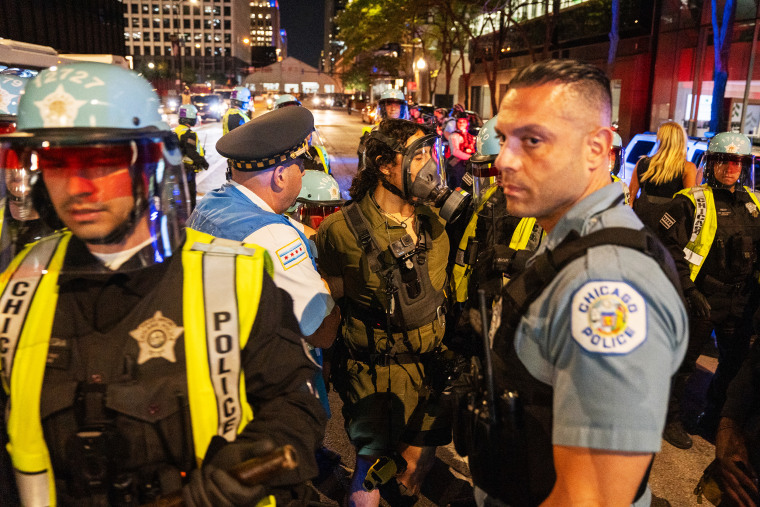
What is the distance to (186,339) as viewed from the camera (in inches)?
60.9

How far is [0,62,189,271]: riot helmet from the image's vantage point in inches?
59.7

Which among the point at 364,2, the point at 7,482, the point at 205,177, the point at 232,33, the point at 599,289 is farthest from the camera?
the point at 232,33

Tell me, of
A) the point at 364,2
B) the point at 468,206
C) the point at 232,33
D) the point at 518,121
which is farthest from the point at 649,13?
the point at 232,33

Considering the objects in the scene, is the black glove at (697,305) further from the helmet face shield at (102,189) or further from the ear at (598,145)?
the helmet face shield at (102,189)

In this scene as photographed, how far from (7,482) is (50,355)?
488mm

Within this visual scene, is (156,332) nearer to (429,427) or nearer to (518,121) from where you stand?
(518,121)

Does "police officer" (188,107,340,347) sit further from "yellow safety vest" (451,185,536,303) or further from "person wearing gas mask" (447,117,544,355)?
"yellow safety vest" (451,185,536,303)

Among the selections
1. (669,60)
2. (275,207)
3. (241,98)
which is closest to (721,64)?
(669,60)

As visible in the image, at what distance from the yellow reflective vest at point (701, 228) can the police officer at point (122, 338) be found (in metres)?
3.76

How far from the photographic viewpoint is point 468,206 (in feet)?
12.7

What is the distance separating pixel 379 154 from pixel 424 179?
309 millimetres

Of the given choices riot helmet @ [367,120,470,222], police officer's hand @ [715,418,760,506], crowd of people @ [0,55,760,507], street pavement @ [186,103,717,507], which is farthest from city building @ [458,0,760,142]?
crowd of people @ [0,55,760,507]

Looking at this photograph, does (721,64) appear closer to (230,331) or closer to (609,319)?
→ (609,319)

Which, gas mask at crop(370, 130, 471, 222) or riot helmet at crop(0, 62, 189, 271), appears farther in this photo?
gas mask at crop(370, 130, 471, 222)
